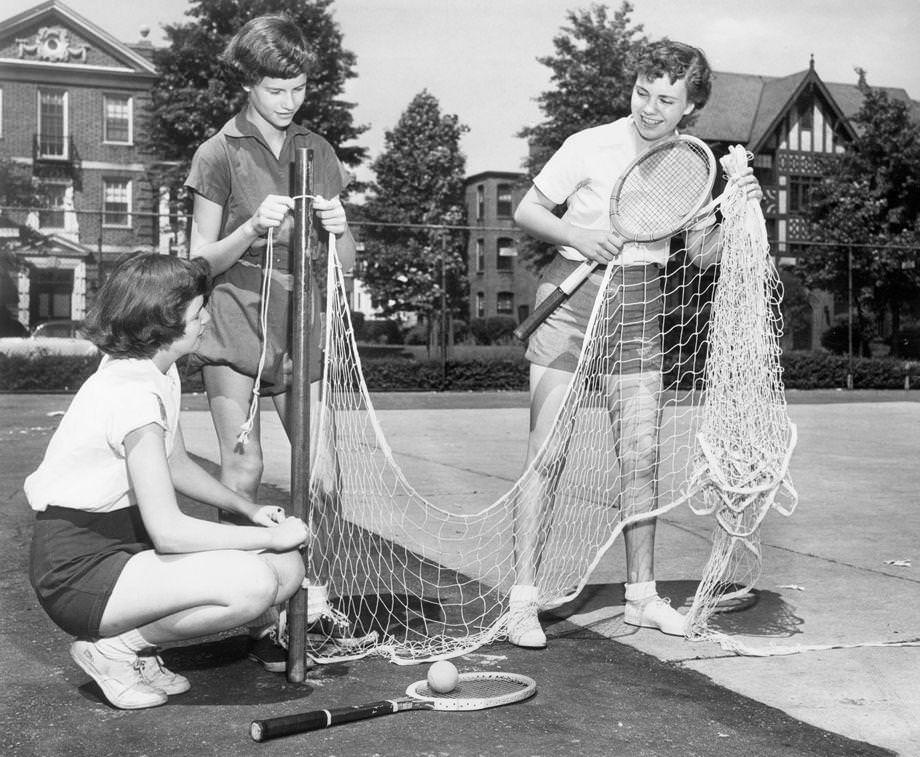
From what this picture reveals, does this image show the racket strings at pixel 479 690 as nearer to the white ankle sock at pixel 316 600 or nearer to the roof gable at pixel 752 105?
the white ankle sock at pixel 316 600

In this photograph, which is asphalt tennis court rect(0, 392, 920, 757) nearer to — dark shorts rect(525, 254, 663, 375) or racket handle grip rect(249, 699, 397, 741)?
racket handle grip rect(249, 699, 397, 741)

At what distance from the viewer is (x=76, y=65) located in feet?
128

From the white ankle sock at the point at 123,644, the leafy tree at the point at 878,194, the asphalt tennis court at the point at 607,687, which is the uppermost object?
the leafy tree at the point at 878,194

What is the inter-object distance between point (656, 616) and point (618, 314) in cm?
106

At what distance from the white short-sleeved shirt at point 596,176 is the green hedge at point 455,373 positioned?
1450cm

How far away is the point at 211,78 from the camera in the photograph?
28.6m

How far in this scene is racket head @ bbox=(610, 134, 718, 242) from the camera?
3.83 m

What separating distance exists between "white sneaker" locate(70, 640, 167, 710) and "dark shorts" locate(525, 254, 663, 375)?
1.68 metres

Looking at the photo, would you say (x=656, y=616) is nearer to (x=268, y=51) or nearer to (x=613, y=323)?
(x=613, y=323)

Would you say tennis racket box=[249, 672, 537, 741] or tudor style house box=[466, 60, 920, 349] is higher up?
tudor style house box=[466, 60, 920, 349]

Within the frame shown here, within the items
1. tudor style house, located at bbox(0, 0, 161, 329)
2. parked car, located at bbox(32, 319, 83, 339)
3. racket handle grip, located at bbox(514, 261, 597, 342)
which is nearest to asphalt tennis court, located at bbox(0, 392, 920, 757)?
racket handle grip, located at bbox(514, 261, 597, 342)

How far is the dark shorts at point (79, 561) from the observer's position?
9.77ft

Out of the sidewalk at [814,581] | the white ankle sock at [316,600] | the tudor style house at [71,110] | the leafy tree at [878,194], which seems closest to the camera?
the sidewalk at [814,581]

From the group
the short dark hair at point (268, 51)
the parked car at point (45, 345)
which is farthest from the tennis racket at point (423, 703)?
the parked car at point (45, 345)
